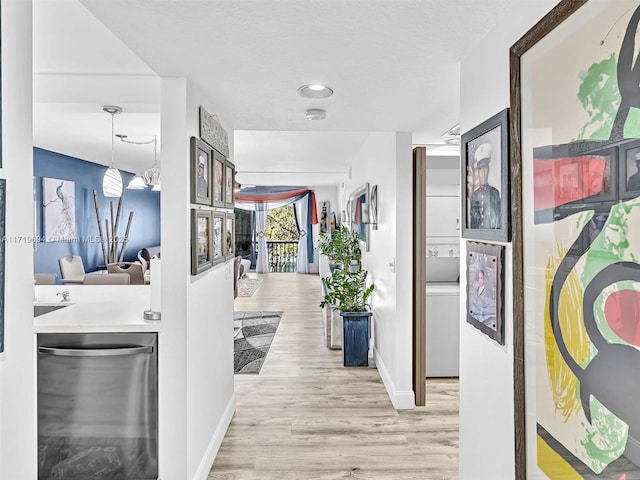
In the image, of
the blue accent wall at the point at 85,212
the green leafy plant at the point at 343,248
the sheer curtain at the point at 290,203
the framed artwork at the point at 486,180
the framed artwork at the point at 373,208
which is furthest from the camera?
the sheer curtain at the point at 290,203

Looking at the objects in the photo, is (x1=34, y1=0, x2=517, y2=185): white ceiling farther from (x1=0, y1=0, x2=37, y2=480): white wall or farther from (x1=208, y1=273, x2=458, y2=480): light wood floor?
(x1=208, y1=273, x2=458, y2=480): light wood floor

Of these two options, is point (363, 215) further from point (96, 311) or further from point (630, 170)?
point (630, 170)

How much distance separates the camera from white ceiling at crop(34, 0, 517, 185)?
147 cm

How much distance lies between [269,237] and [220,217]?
9.20 m

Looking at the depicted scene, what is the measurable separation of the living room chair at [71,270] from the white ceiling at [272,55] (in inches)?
112

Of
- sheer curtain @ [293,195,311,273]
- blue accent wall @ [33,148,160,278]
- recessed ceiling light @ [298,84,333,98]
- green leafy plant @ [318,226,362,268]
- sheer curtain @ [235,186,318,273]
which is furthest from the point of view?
sheer curtain @ [293,195,311,273]

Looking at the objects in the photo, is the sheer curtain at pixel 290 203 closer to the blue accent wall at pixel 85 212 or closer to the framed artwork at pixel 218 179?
the blue accent wall at pixel 85 212

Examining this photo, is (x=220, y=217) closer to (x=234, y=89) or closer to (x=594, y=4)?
(x=234, y=89)

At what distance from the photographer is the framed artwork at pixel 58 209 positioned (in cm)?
583

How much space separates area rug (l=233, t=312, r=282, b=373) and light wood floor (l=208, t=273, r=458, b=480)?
146mm

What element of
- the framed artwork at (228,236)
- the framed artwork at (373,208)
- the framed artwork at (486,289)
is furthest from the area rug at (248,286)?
the framed artwork at (486,289)

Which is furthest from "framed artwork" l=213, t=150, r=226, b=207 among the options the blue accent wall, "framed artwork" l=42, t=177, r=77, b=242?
"framed artwork" l=42, t=177, r=77, b=242

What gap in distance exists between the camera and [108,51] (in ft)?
7.23

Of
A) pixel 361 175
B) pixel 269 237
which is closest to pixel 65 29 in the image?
pixel 361 175
